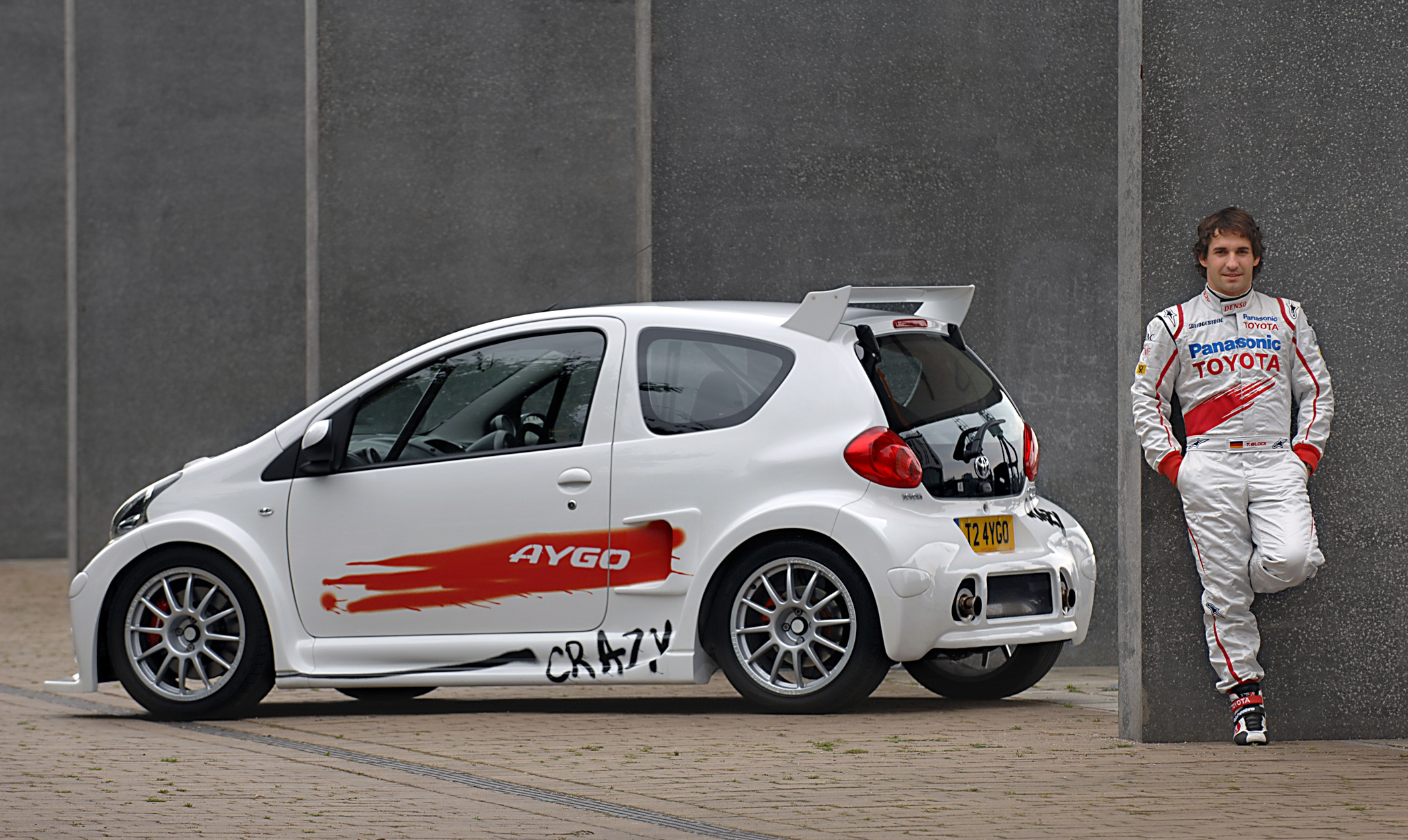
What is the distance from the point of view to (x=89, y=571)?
895cm

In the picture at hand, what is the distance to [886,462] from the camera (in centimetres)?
813

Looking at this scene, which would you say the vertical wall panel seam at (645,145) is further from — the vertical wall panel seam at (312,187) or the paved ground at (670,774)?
the paved ground at (670,774)

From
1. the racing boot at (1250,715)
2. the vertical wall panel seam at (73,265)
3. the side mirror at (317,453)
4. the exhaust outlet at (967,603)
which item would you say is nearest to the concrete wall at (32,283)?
the vertical wall panel seam at (73,265)

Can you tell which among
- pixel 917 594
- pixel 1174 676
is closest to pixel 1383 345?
pixel 1174 676

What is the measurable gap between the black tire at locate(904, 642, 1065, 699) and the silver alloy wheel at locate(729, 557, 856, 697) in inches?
29.9

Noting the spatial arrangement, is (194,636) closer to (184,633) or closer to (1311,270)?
(184,633)

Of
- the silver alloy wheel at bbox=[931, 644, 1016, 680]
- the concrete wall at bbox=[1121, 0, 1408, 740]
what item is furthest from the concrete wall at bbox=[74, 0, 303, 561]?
the concrete wall at bbox=[1121, 0, 1408, 740]

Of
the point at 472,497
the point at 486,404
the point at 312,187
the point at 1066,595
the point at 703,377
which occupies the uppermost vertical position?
the point at 312,187

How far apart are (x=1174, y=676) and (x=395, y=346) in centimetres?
621

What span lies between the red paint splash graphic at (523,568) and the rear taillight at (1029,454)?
151cm

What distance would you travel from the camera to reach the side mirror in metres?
8.80

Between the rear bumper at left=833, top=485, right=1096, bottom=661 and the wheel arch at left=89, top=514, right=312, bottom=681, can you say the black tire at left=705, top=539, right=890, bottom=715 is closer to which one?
the rear bumper at left=833, top=485, right=1096, bottom=661

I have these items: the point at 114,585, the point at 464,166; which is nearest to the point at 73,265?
the point at 464,166

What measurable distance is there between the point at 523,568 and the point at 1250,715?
2.93 metres
